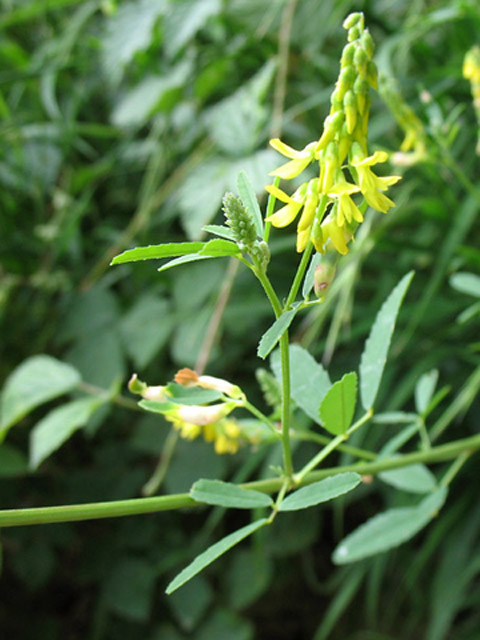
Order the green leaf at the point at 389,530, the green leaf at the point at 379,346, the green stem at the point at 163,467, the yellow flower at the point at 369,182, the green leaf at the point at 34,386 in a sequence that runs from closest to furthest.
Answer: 1. the yellow flower at the point at 369,182
2. the green leaf at the point at 379,346
3. the green leaf at the point at 389,530
4. the green stem at the point at 163,467
5. the green leaf at the point at 34,386

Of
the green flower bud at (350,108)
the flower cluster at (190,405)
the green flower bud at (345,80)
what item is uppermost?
the green flower bud at (345,80)

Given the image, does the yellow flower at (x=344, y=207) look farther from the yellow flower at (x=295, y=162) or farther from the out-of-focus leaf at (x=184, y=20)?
the out-of-focus leaf at (x=184, y=20)

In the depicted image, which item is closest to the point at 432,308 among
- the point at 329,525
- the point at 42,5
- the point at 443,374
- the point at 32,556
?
the point at 443,374

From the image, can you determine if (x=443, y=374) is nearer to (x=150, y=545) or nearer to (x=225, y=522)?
(x=225, y=522)

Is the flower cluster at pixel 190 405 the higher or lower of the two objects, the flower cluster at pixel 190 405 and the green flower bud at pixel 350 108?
the lower

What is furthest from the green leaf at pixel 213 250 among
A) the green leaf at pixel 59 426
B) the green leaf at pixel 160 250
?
the green leaf at pixel 59 426

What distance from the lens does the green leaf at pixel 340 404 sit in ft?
1.22

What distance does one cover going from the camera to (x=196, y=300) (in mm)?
1038

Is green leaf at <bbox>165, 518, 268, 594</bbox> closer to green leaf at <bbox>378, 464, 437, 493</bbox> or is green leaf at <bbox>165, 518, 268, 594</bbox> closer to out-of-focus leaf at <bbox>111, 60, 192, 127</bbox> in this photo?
green leaf at <bbox>378, 464, 437, 493</bbox>

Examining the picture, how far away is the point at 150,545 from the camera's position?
114 centimetres

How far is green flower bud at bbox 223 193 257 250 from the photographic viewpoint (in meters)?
0.31

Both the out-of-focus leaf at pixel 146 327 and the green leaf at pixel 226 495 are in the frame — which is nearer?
the green leaf at pixel 226 495

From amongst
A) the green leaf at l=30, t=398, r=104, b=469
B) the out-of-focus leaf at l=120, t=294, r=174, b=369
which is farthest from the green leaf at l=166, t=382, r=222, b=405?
the out-of-focus leaf at l=120, t=294, r=174, b=369

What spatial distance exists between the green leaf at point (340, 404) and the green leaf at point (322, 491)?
0.05 meters
